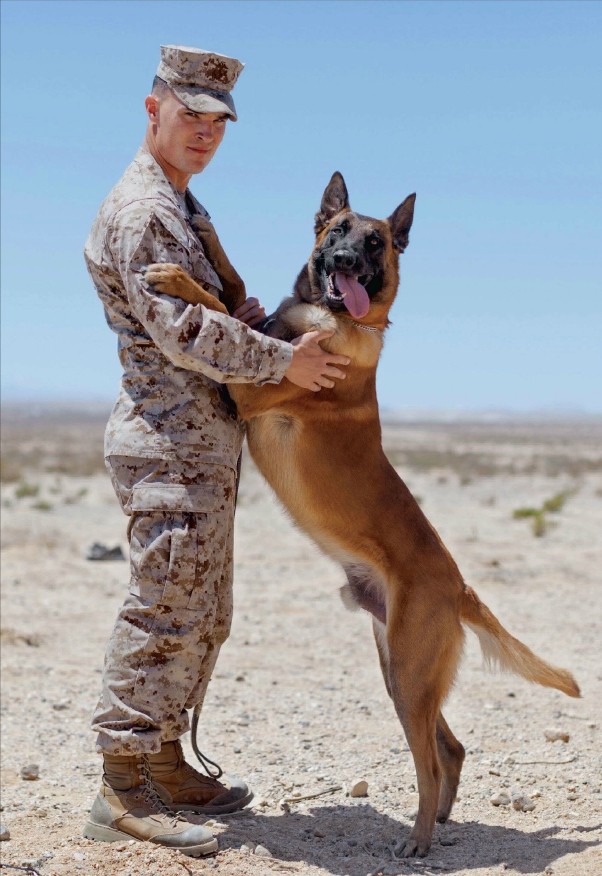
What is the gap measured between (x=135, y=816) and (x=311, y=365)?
→ 81.3 inches

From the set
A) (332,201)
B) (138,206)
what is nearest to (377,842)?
(138,206)

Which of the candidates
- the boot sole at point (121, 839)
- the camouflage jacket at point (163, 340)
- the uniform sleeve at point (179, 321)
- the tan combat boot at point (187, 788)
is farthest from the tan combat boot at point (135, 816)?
the uniform sleeve at point (179, 321)

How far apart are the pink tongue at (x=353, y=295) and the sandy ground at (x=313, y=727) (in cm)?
245

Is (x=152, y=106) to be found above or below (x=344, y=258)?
above

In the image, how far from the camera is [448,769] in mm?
4820

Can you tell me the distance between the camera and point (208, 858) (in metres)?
4.08

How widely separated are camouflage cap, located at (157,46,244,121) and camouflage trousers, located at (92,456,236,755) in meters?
1.48

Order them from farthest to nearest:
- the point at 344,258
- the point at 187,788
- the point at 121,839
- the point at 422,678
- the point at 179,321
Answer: the point at 344,258
the point at 187,788
the point at 422,678
the point at 121,839
the point at 179,321

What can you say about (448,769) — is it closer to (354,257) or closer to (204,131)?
(354,257)

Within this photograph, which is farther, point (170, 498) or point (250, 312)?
point (250, 312)

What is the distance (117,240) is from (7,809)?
2985 millimetres

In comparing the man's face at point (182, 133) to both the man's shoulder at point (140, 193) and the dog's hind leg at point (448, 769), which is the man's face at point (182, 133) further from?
the dog's hind leg at point (448, 769)

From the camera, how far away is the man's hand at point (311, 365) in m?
4.28

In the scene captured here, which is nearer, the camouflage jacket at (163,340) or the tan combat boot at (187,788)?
the camouflage jacket at (163,340)
